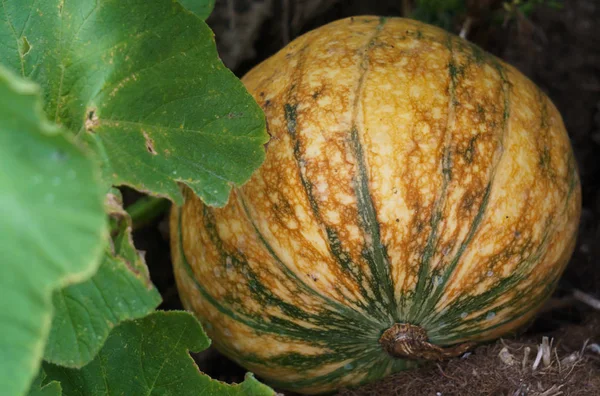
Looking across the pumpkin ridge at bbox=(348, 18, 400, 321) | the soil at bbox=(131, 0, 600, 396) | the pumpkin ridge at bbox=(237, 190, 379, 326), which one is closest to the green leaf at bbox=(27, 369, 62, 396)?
the pumpkin ridge at bbox=(237, 190, 379, 326)

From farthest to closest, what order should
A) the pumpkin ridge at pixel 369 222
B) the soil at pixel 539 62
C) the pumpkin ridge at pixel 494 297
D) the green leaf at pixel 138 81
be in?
the soil at pixel 539 62, the pumpkin ridge at pixel 494 297, the pumpkin ridge at pixel 369 222, the green leaf at pixel 138 81

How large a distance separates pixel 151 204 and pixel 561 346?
1.30 m

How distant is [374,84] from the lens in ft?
6.35

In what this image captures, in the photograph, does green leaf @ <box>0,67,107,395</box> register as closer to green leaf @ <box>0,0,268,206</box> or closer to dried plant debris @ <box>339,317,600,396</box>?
green leaf @ <box>0,0,268,206</box>

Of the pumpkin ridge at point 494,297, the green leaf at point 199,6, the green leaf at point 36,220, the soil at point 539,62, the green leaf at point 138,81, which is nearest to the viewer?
the green leaf at point 36,220

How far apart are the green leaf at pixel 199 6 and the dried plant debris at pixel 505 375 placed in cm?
108

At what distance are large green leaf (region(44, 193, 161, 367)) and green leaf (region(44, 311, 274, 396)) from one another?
0.77 ft

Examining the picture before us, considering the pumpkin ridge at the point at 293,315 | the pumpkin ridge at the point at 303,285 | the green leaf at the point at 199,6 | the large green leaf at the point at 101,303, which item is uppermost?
the green leaf at the point at 199,6

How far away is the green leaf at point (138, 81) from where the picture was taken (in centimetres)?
170

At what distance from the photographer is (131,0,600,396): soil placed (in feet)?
8.34

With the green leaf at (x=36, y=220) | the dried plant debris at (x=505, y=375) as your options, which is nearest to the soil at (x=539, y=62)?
the dried plant debris at (x=505, y=375)

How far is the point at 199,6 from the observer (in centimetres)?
214

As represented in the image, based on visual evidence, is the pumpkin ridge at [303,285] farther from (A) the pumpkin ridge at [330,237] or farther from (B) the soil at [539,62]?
(B) the soil at [539,62]

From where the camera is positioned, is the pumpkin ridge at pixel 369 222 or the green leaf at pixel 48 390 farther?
the pumpkin ridge at pixel 369 222
